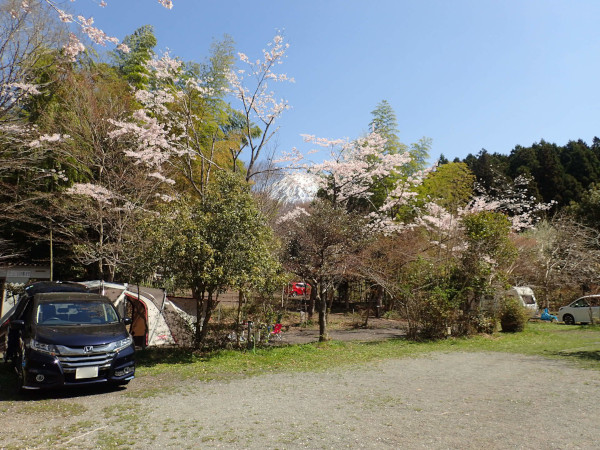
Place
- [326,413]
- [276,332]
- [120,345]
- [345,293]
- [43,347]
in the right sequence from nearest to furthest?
[326,413] → [43,347] → [120,345] → [276,332] → [345,293]

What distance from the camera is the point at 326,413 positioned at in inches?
195

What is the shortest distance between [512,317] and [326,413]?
12196 millimetres

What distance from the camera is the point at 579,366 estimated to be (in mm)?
8133

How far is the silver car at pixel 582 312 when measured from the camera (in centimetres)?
1816

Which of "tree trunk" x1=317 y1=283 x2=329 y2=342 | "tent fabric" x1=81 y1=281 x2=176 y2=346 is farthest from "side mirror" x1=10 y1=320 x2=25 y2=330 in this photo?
"tree trunk" x1=317 y1=283 x2=329 y2=342

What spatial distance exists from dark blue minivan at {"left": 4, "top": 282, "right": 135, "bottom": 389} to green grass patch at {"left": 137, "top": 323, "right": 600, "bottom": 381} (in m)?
1.40

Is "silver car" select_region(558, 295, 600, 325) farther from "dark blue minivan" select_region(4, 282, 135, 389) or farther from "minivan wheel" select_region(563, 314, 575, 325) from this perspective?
"dark blue minivan" select_region(4, 282, 135, 389)

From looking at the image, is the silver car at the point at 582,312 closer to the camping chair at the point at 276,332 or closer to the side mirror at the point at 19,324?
the camping chair at the point at 276,332

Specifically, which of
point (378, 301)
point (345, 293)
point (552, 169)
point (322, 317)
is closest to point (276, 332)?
point (322, 317)

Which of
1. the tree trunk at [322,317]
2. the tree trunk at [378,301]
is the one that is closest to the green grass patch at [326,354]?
the tree trunk at [322,317]

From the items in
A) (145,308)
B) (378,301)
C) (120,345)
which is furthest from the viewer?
(378,301)

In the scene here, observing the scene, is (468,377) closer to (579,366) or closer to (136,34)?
(579,366)

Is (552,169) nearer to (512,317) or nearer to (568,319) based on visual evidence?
(568,319)

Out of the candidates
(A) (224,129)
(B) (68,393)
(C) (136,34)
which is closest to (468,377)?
(B) (68,393)
